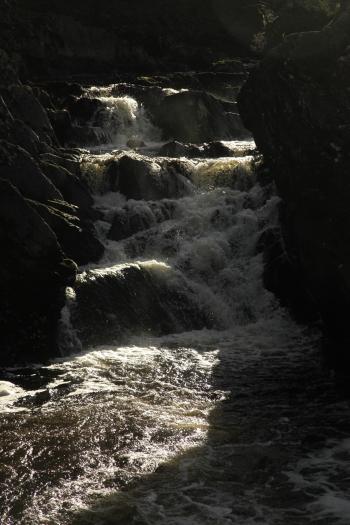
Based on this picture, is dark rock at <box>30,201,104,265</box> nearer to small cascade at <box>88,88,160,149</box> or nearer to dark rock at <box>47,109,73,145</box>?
dark rock at <box>47,109,73,145</box>

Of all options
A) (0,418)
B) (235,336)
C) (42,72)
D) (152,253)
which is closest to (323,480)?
(0,418)

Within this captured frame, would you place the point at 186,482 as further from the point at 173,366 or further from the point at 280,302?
the point at 280,302

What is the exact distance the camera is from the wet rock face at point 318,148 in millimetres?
15680

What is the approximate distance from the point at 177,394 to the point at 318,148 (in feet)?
23.2

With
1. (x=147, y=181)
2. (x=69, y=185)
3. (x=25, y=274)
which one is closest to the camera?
(x=25, y=274)

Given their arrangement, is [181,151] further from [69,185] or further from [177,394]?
[177,394]

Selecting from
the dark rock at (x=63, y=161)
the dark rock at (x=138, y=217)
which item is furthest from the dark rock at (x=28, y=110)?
the dark rock at (x=138, y=217)

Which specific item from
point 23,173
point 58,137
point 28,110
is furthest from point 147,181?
point 58,137

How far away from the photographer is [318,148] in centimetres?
1608

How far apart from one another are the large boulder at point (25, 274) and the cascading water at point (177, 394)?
86 cm

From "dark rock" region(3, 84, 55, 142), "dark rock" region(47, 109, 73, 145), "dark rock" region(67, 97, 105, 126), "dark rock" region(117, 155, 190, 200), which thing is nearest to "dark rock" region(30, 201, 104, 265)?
"dark rock" region(117, 155, 190, 200)

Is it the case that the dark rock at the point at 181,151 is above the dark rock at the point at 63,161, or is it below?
above

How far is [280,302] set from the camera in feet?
71.6

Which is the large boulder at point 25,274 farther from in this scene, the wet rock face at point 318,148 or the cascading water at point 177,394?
the wet rock face at point 318,148
